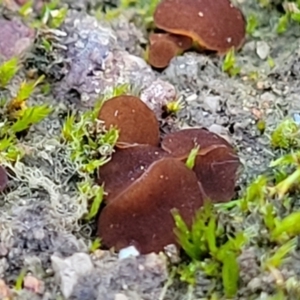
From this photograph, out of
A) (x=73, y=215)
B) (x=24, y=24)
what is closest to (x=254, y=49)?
(x=24, y=24)

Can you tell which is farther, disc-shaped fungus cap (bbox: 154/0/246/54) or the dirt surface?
disc-shaped fungus cap (bbox: 154/0/246/54)

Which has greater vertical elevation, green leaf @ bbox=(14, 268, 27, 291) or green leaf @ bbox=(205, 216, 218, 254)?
green leaf @ bbox=(205, 216, 218, 254)

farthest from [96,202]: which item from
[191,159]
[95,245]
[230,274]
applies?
[230,274]

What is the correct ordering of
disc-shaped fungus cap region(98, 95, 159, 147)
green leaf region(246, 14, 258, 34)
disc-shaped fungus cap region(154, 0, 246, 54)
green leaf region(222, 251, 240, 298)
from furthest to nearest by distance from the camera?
green leaf region(246, 14, 258, 34)
disc-shaped fungus cap region(154, 0, 246, 54)
disc-shaped fungus cap region(98, 95, 159, 147)
green leaf region(222, 251, 240, 298)

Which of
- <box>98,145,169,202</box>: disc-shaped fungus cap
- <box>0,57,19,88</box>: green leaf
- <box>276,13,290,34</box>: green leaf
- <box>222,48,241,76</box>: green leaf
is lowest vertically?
<box>98,145,169,202</box>: disc-shaped fungus cap

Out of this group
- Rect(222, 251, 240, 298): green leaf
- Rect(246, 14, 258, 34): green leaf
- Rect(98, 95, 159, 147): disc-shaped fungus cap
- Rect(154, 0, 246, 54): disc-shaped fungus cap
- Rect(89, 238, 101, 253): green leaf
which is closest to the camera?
Rect(222, 251, 240, 298): green leaf

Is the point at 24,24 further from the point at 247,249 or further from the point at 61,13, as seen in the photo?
the point at 247,249

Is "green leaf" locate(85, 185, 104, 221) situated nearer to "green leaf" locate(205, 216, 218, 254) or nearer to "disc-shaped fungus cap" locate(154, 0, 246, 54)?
"green leaf" locate(205, 216, 218, 254)

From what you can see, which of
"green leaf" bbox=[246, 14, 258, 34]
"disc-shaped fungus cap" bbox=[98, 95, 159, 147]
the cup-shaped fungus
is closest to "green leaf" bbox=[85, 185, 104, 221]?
"disc-shaped fungus cap" bbox=[98, 95, 159, 147]
